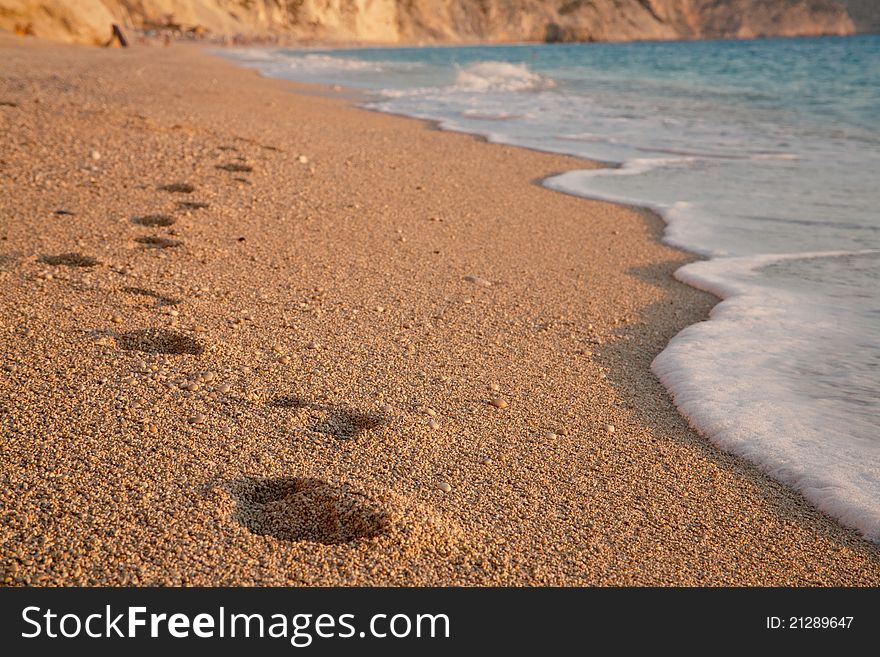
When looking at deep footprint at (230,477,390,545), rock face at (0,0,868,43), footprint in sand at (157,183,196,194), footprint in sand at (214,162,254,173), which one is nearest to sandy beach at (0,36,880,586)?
deep footprint at (230,477,390,545)

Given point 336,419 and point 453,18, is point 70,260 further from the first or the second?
point 453,18

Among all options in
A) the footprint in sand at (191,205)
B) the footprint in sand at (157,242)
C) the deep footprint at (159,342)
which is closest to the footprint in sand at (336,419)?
the deep footprint at (159,342)

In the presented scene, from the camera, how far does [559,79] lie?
25141mm

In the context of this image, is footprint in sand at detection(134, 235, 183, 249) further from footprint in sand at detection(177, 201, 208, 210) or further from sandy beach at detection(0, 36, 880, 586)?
footprint in sand at detection(177, 201, 208, 210)

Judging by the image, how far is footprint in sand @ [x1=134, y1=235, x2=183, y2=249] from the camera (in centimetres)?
461

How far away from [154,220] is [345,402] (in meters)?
2.71

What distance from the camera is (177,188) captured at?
227 inches

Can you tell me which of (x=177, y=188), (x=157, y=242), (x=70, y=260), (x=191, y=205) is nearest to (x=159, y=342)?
(x=70, y=260)

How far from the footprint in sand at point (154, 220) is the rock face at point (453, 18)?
24.5m

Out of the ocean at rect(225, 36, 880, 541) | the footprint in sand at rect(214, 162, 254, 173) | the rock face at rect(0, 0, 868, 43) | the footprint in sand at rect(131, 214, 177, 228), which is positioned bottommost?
the ocean at rect(225, 36, 880, 541)

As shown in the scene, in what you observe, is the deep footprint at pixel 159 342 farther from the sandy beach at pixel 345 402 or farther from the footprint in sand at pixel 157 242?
the footprint in sand at pixel 157 242

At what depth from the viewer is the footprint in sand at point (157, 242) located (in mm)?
4608

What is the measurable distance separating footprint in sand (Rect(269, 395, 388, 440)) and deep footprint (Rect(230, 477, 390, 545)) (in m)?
0.35

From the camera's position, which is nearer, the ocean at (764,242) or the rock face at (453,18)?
the ocean at (764,242)
